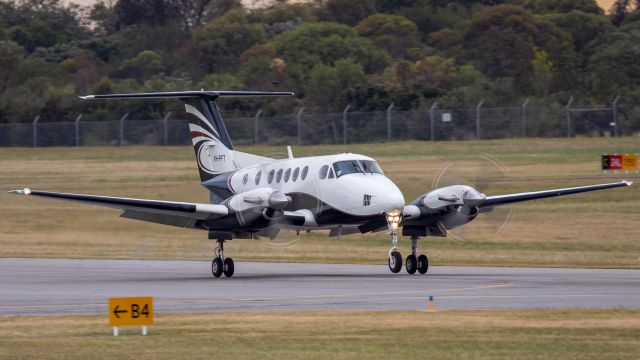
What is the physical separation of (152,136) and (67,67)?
139 feet

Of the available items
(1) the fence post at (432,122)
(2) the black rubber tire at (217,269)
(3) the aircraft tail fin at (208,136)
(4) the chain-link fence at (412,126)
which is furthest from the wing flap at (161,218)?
(1) the fence post at (432,122)

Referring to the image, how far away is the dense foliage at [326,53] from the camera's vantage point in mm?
83375

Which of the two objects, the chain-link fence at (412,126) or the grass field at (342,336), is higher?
the chain-link fence at (412,126)

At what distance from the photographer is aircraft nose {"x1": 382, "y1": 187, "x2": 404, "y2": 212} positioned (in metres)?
29.9

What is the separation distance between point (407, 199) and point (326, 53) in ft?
177

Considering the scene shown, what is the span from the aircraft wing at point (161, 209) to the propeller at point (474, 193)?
19.1 feet

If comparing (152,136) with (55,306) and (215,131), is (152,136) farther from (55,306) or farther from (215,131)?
(55,306)

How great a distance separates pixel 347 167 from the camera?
3134cm

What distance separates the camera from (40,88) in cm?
9219

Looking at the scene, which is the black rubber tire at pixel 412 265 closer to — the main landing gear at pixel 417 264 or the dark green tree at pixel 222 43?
the main landing gear at pixel 417 264

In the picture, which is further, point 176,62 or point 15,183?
point 176,62

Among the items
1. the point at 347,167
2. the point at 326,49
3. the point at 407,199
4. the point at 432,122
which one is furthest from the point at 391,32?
the point at 347,167

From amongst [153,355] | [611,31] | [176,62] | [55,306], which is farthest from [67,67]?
[153,355]

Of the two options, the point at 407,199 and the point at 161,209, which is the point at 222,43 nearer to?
the point at 407,199
